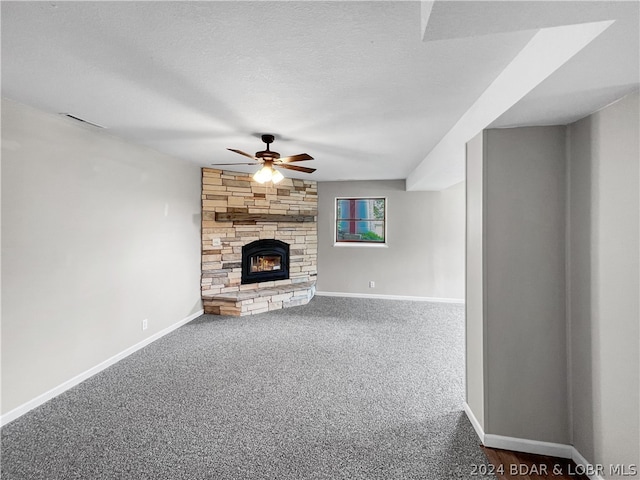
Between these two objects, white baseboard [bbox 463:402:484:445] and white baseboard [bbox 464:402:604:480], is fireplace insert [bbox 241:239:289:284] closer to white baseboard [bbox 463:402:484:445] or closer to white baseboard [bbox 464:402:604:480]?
white baseboard [bbox 463:402:484:445]

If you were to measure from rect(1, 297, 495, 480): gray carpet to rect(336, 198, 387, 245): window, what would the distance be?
8.55 feet

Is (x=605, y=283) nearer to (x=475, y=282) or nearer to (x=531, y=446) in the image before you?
(x=475, y=282)

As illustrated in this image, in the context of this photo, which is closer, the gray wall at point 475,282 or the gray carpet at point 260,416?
the gray carpet at point 260,416

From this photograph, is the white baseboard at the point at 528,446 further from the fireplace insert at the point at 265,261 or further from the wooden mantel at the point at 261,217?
the wooden mantel at the point at 261,217

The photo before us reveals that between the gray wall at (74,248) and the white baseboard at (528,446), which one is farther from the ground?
the gray wall at (74,248)

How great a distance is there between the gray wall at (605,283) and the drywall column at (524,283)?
0.25 ft

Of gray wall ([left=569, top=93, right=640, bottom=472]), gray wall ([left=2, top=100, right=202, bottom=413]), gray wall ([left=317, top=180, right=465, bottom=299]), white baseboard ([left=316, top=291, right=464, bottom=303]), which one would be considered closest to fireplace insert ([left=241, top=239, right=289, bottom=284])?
gray wall ([left=317, top=180, right=465, bottom=299])

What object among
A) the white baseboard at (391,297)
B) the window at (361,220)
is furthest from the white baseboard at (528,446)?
the window at (361,220)

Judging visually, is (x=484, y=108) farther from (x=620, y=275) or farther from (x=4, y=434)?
(x=4, y=434)

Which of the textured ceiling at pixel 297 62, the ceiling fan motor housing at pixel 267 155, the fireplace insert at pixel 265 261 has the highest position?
the textured ceiling at pixel 297 62

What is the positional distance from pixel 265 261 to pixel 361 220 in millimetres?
2071

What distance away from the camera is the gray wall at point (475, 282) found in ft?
6.52

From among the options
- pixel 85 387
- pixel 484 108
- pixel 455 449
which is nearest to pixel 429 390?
pixel 455 449

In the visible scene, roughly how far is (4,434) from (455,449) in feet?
9.89
